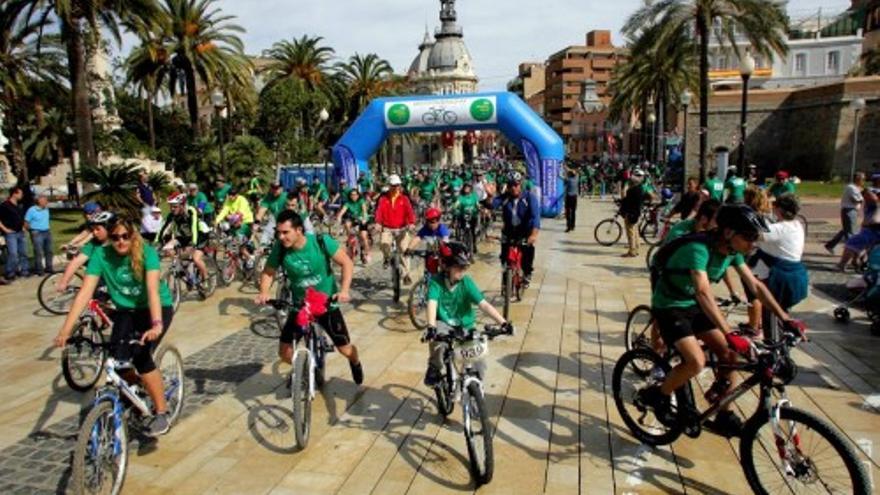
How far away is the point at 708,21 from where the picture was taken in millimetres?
21922

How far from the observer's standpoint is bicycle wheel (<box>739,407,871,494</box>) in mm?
3633

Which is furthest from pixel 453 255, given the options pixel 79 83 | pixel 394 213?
pixel 79 83

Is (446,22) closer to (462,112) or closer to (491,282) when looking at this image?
(462,112)

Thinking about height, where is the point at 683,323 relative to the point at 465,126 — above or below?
below

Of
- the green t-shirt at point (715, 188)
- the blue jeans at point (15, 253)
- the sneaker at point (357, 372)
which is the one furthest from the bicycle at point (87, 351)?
→ the green t-shirt at point (715, 188)

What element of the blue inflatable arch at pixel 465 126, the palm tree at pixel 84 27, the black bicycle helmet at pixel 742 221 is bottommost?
the black bicycle helmet at pixel 742 221

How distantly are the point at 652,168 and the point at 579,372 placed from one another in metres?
31.2

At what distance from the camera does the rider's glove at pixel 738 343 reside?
422 cm

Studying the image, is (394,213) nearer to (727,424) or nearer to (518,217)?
(518,217)

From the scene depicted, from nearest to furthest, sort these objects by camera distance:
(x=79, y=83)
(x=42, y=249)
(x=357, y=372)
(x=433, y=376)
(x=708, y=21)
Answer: (x=433, y=376), (x=357, y=372), (x=42, y=249), (x=79, y=83), (x=708, y=21)

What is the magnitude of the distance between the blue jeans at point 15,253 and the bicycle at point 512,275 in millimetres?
9824

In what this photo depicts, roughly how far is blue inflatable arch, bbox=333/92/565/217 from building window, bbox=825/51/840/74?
64598mm

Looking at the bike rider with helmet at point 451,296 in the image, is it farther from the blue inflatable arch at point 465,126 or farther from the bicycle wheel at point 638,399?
the blue inflatable arch at point 465,126

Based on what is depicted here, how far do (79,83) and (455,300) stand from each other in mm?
17374
